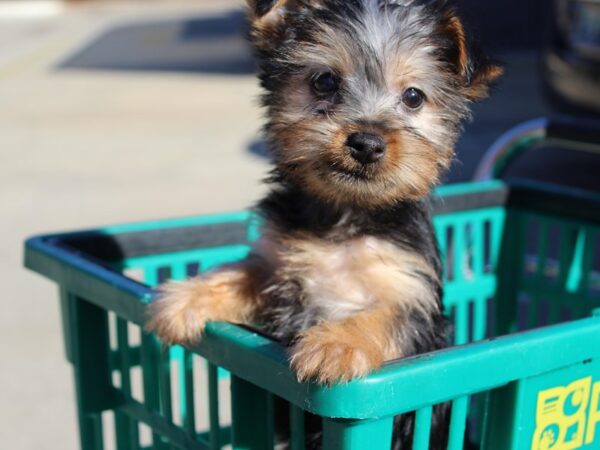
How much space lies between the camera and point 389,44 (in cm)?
256

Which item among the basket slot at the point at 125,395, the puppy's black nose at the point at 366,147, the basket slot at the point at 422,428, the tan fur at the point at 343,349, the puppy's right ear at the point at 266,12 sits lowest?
the basket slot at the point at 125,395

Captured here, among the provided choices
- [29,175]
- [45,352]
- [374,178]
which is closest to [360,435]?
[374,178]

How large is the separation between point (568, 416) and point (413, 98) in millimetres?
1020

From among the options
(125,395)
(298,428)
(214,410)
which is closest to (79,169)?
(125,395)

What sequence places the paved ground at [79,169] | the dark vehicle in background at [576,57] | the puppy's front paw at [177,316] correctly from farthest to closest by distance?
the dark vehicle in background at [576,57], the paved ground at [79,169], the puppy's front paw at [177,316]

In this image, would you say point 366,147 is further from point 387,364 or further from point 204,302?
point 387,364

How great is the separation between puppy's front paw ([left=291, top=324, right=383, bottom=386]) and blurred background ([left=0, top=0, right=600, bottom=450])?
97 cm

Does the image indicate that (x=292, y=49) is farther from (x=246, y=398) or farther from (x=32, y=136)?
(x=32, y=136)

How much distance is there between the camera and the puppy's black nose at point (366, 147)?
2336 mm

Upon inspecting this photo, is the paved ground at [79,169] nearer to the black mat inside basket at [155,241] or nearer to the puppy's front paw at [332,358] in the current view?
the black mat inside basket at [155,241]

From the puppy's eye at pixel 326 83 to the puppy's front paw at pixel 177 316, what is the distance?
2.25 ft

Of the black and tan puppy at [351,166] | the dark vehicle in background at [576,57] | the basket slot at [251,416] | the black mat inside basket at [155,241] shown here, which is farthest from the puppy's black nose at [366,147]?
the dark vehicle in background at [576,57]

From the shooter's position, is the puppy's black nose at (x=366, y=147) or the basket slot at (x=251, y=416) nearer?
the basket slot at (x=251, y=416)

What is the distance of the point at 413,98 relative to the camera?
2.64 meters
